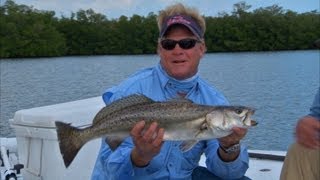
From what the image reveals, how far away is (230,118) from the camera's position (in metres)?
3.22

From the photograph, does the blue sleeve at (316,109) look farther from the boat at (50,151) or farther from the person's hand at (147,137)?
the boat at (50,151)

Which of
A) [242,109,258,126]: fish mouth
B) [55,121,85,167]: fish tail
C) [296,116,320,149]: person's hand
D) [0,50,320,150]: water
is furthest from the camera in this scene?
[0,50,320,150]: water

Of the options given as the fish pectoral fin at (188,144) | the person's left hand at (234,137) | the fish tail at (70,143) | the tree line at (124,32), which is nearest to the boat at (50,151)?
the fish tail at (70,143)

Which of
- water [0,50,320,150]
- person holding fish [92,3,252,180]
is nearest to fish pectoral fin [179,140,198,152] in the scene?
person holding fish [92,3,252,180]

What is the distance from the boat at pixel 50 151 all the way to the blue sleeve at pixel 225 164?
144 cm

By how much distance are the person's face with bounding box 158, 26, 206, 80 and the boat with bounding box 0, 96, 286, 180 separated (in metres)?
1.64

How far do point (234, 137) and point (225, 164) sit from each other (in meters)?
0.38

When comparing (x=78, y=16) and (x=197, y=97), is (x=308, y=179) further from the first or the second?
(x=78, y=16)

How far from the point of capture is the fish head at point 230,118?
320cm

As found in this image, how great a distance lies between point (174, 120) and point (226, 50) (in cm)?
7356

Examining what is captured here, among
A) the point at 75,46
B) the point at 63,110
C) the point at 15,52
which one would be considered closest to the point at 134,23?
the point at 75,46

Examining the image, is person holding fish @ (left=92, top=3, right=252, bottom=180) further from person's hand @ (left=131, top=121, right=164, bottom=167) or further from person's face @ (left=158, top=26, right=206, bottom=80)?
person's hand @ (left=131, top=121, right=164, bottom=167)

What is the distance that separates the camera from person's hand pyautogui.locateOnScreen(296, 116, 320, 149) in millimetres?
3012

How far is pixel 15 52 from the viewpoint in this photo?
7950 centimetres
